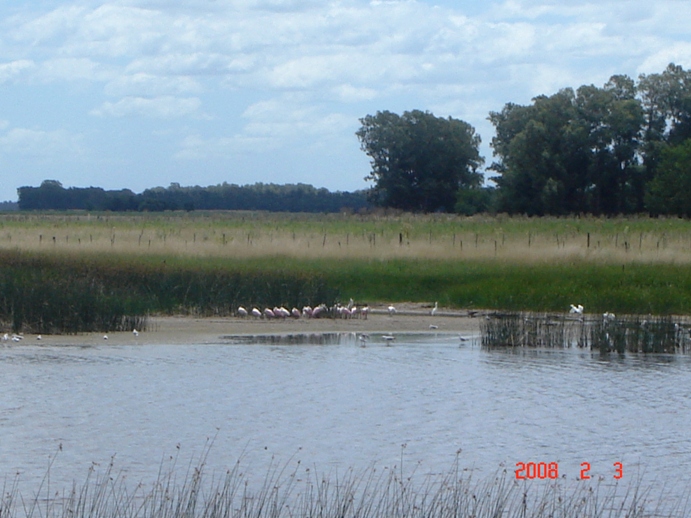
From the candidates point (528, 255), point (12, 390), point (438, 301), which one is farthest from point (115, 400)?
point (528, 255)

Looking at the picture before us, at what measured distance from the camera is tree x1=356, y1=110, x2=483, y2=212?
3201 inches

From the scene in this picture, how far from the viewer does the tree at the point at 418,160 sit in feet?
267

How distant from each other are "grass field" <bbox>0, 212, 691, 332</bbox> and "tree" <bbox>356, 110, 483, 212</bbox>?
4752cm

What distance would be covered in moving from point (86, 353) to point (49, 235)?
2329 centimetres

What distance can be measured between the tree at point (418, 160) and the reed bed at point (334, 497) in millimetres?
70466

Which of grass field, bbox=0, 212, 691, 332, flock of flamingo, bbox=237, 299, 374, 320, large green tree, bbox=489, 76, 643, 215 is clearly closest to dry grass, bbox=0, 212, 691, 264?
grass field, bbox=0, 212, 691, 332

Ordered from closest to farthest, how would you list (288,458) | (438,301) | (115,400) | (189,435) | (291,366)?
(288,458)
(189,435)
(115,400)
(291,366)
(438,301)

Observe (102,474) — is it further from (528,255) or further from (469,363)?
(528,255)

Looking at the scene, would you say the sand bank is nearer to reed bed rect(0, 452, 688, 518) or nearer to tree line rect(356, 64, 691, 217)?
reed bed rect(0, 452, 688, 518)

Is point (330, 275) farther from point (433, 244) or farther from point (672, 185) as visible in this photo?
point (672, 185)

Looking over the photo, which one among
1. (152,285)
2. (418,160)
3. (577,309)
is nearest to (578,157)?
(418,160)

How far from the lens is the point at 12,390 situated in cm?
1433

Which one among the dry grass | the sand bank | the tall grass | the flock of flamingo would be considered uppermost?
the dry grass
